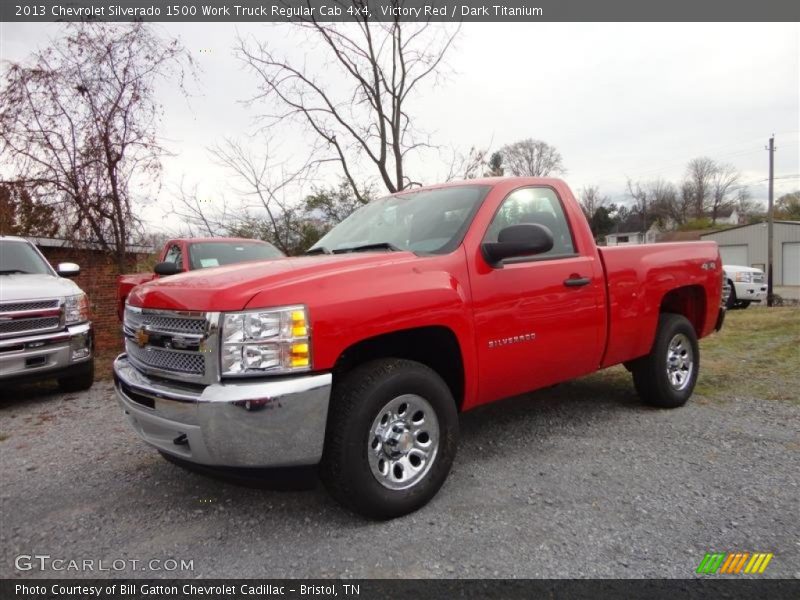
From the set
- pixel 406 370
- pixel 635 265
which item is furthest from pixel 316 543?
pixel 635 265

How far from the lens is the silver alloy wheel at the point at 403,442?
2.75 m

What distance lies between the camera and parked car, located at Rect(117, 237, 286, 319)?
794 centimetres

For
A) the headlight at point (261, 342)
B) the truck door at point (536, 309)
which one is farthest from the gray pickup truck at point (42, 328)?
the truck door at point (536, 309)

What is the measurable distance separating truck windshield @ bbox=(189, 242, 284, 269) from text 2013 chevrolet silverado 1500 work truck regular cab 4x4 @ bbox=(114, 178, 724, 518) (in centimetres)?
445

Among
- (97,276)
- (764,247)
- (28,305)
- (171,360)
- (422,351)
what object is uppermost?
(97,276)

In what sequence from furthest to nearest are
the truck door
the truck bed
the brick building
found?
the brick building, the truck bed, the truck door

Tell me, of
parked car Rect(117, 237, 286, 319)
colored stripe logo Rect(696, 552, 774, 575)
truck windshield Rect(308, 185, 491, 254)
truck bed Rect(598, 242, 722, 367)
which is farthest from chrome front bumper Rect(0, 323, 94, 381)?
colored stripe logo Rect(696, 552, 774, 575)

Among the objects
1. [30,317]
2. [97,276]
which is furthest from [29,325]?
[97,276]

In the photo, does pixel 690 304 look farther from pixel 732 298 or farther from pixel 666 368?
pixel 732 298

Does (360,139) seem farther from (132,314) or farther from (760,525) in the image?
(760,525)

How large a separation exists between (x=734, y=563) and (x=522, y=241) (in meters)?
1.84

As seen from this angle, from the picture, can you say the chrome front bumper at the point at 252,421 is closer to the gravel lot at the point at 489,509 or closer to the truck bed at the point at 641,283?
the gravel lot at the point at 489,509

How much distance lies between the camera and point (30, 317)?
5414mm

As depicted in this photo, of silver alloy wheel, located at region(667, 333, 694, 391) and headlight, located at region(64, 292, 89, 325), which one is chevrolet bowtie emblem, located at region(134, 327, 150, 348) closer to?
headlight, located at region(64, 292, 89, 325)
